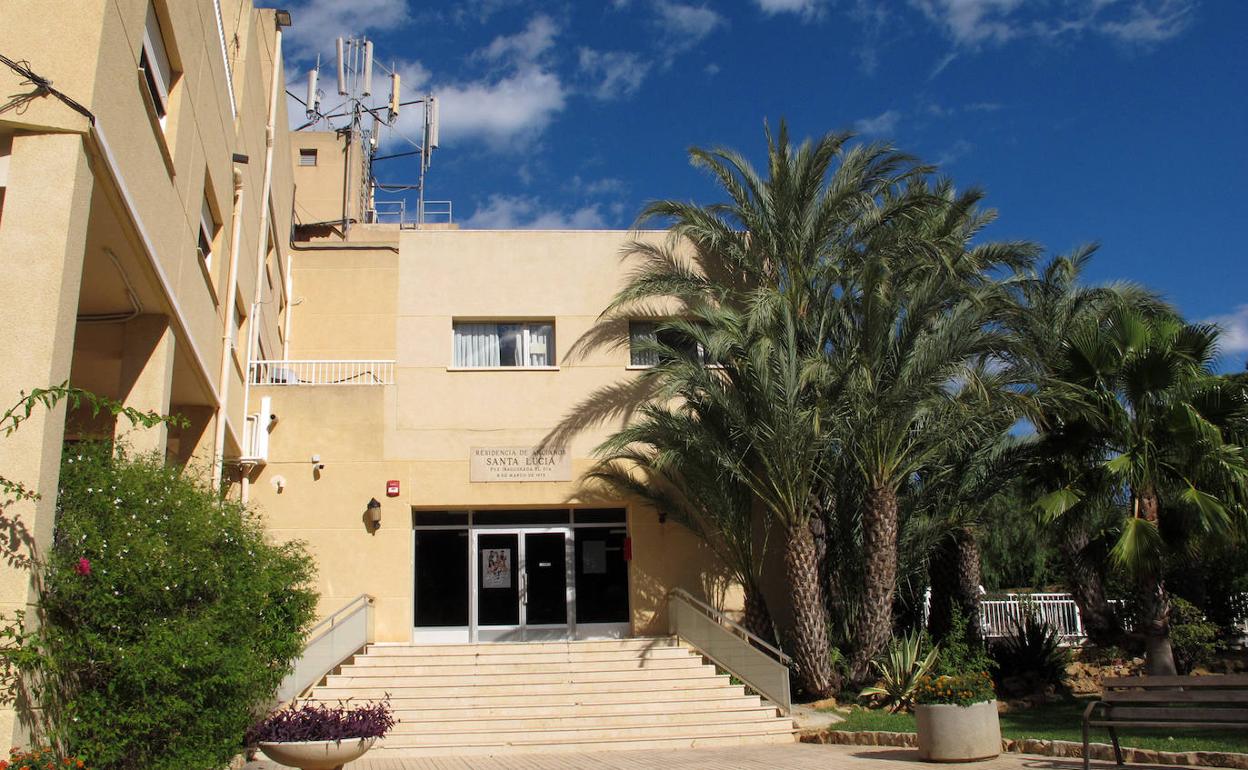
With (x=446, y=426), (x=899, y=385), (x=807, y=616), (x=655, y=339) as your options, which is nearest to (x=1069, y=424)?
(x=899, y=385)

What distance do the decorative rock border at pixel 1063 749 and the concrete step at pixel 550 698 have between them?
222cm

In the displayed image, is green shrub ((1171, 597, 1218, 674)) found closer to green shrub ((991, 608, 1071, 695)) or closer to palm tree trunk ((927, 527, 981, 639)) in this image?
green shrub ((991, 608, 1071, 695))

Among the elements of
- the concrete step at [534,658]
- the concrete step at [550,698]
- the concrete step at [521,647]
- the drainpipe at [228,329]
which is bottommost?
the concrete step at [550,698]

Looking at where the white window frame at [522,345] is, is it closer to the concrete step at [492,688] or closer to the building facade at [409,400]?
the building facade at [409,400]

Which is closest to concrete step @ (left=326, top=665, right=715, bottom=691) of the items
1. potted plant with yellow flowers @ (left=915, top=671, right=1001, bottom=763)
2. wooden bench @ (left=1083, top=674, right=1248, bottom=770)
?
potted plant with yellow flowers @ (left=915, top=671, right=1001, bottom=763)

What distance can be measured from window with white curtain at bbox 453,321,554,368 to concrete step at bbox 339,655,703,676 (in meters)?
6.07

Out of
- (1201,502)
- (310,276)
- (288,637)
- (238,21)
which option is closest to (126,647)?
(288,637)

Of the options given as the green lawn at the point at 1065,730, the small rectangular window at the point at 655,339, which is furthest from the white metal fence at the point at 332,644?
the green lawn at the point at 1065,730

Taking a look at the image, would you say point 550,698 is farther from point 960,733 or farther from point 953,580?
point 953,580

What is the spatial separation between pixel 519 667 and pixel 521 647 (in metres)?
0.81

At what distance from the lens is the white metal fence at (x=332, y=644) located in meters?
15.4

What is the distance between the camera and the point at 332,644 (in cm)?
1675

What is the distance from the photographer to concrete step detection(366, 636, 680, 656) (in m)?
18.1

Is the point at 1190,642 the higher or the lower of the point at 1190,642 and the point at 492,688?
the higher
